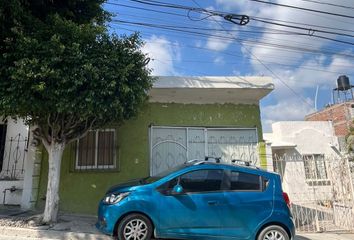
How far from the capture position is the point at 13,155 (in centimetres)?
1088

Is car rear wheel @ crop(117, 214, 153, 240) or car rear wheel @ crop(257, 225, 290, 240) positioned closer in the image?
car rear wheel @ crop(117, 214, 153, 240)

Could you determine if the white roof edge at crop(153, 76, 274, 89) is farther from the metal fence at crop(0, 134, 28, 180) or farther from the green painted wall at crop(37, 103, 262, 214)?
the metal fence at crop(0, 134, 28, 180)

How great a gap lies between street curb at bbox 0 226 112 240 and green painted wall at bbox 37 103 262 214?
7.98 feet

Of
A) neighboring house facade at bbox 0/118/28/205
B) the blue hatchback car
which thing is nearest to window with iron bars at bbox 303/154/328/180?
the blue hatchback car

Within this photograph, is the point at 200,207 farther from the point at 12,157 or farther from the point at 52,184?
the point at 12,157

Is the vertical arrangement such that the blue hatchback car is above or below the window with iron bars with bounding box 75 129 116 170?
below

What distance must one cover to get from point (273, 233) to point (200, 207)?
5.24ft

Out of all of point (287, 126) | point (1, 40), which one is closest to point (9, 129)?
point (1, 40)

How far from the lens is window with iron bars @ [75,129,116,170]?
9406 mm

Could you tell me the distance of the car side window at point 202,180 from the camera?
20.4ft

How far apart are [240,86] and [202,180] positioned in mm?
4363

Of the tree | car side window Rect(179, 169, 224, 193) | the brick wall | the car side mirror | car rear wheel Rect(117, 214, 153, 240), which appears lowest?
car rear wheel Rect(117, 214, 153, 240)

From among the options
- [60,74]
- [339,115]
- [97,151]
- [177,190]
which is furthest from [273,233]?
[339,115]

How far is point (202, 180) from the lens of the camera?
6.33 metres
